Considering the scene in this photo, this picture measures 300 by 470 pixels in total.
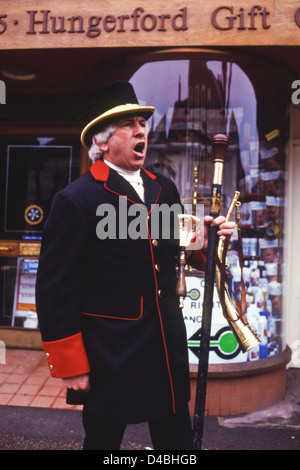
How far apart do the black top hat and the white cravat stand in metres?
0.17

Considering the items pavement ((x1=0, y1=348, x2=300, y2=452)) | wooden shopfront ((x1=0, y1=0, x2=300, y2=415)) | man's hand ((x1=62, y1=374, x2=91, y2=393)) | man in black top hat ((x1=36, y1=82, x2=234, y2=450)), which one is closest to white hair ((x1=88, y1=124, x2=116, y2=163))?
man in black top hat ((x1=36, y1=82, x2=234, y2=450))

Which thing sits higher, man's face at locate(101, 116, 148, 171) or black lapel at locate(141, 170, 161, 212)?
man's face at locate(101, 116, 148, 171)

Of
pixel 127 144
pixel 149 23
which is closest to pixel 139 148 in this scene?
pixel 127 144

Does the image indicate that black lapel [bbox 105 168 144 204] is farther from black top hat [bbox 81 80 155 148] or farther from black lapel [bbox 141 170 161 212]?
black top hat [bbox 81 80 155 148]

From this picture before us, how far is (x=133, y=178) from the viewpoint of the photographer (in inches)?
80.1

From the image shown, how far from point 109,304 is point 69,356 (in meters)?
0.26

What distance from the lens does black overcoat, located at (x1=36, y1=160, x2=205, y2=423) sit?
70.3 inches

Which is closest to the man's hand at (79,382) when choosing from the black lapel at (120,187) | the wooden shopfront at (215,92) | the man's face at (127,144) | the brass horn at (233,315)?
the brass horn at (233,315)

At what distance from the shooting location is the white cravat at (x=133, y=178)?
201 cm

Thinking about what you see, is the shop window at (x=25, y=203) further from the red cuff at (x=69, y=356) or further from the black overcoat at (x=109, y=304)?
the red cuff at (x=69, y=356)

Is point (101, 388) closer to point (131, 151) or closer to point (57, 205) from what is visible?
point (57, 205)

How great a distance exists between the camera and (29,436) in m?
3.05

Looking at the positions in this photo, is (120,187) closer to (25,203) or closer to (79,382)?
(79,382)

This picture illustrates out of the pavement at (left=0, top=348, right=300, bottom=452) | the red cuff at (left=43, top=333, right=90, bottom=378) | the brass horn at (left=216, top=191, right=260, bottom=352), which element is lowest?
the pavement at (left=0, top=348, right=300, bottom=452)
